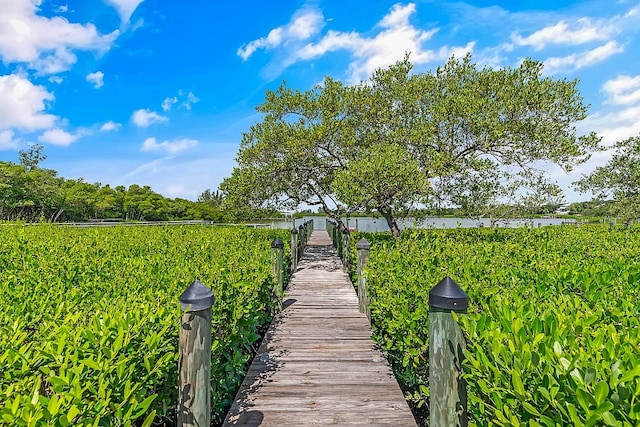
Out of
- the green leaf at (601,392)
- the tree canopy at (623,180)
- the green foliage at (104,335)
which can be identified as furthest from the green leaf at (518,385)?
the tree canopy at (623,180)

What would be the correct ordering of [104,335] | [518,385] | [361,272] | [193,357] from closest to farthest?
[518,385]
[104,335]
[193,357]
[361,272]

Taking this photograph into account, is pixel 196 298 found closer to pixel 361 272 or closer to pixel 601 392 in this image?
pixel 601 392

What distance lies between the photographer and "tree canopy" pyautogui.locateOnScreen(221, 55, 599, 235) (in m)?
7.80

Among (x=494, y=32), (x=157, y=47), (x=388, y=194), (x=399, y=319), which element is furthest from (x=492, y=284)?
(x=157, y=47)

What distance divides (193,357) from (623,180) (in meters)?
21.0

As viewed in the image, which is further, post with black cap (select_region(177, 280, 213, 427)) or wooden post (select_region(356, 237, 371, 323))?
wooden post (select_region(356, 237, 371, 323))

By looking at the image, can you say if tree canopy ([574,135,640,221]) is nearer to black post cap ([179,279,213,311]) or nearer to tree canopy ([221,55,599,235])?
tree canopy ([221,55,599,235])

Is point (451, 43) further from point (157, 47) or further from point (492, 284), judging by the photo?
point (157, 47)

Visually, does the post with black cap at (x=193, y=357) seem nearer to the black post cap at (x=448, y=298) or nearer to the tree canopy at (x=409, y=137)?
the black post cap at (x=448, y=298)

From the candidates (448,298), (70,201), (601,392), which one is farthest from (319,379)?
(70,201)

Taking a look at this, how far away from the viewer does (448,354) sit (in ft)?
6.40

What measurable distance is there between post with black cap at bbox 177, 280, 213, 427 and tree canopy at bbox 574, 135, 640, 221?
62.3 ft

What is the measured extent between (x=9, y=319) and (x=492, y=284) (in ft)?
10.9

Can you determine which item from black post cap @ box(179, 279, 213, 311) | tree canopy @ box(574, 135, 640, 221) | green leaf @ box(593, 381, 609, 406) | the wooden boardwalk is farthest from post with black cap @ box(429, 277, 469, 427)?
tree canopy @ box(574, 135, 640, 221)
